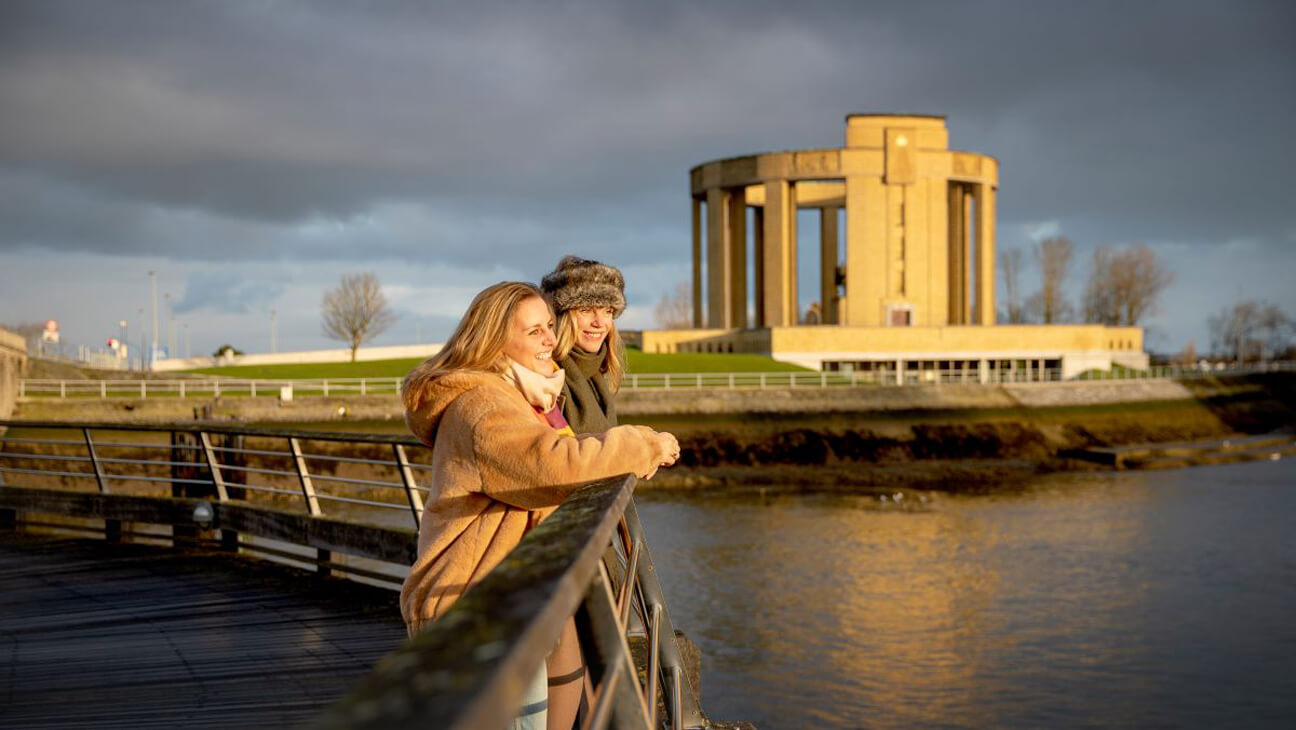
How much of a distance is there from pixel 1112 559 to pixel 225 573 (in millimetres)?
16488

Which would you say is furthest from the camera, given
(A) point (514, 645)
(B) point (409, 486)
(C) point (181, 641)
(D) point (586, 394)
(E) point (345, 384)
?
(E) point (345, 384)

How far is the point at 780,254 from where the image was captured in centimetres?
6334

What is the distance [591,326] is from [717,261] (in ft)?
206

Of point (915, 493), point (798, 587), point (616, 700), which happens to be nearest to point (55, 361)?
point (915, 493)

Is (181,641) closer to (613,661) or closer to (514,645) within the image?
(613,661)

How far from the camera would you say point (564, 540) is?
164 centimetres

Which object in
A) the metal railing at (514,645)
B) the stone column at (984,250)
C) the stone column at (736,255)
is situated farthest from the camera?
the stone column at (736,255)

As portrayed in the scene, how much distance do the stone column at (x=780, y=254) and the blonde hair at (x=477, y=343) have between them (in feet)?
199

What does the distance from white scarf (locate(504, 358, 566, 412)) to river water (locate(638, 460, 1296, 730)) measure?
28.0 ft

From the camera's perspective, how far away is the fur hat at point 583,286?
3.73m

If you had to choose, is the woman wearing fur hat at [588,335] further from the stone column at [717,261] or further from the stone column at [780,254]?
the stone column at [717,261]

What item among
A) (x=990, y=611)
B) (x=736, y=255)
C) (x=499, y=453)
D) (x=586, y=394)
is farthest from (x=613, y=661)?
(x=736, y=255)

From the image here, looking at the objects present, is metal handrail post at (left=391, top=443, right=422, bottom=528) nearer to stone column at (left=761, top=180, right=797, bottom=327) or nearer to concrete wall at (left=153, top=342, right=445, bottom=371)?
concrete wall at (left=153, top=342, right=445, bottom=371)

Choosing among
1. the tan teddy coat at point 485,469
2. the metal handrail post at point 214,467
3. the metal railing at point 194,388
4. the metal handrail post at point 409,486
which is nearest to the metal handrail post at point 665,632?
the tan teddy coat at point 485,469
